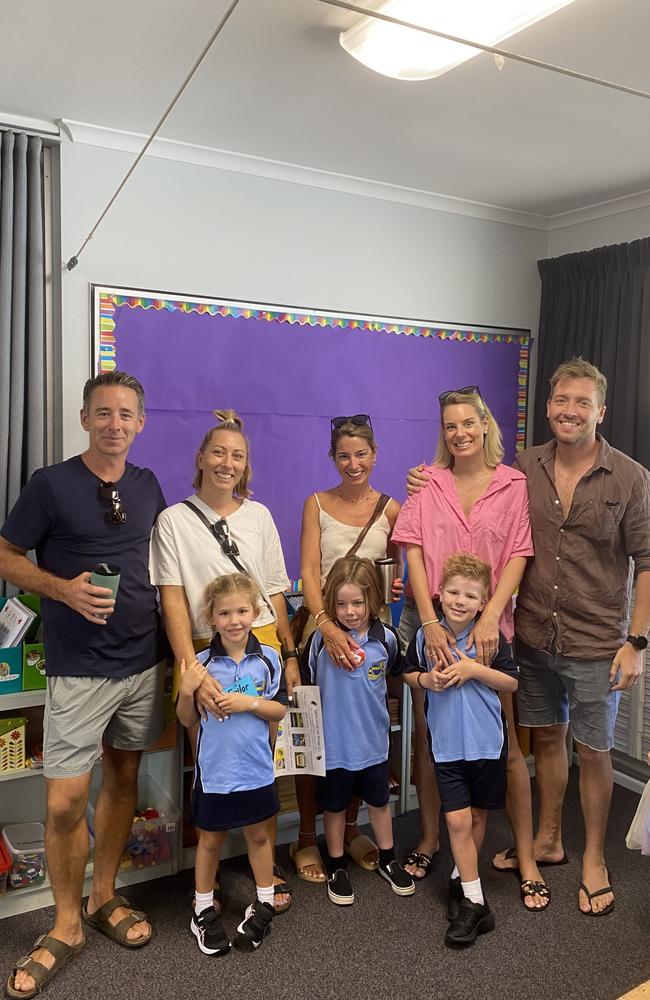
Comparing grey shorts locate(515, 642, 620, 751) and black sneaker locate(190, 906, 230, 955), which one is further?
grey shorts locate(515, 642, 620, 751)

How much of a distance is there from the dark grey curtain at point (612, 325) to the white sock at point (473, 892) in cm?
196

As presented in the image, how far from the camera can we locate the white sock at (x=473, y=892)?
2438mm

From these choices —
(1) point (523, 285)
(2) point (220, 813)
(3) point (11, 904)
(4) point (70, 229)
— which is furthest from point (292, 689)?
(1) point (523, 285)

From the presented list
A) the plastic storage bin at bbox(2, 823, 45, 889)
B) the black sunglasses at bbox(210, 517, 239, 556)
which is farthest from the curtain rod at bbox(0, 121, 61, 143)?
the plastic storage bin at bbox(2, 823, 45, 889)

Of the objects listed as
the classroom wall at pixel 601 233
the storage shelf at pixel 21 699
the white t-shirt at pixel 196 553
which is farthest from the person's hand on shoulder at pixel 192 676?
the classroom wall at pixel 601 233

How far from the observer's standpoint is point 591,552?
2531mm

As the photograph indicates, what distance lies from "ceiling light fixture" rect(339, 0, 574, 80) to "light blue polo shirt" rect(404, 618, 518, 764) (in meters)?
1.57

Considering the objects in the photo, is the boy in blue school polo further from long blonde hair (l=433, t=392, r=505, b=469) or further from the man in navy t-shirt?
the man in navy t-shirt

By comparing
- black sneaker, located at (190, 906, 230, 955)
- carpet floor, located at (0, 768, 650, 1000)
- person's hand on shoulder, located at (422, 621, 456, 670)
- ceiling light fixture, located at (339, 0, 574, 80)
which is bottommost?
carpet floor, located at (0, 768, 650, 1000)

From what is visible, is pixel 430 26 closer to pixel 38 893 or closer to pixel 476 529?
pixel 476 529

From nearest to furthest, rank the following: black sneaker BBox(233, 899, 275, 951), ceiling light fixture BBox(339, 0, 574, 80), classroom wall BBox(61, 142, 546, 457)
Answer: ceiling light fixture BBox(339, 0, 574, 80) → black sneaker BBox(233, 899, 275, 951) → classroom wall BBox(61, 142, 546, 457)

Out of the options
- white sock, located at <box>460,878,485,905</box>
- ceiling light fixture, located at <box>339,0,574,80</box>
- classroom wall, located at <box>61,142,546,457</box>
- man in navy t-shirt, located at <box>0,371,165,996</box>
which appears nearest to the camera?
ceiling light fixture, located at <box>339,0,574,80</box>

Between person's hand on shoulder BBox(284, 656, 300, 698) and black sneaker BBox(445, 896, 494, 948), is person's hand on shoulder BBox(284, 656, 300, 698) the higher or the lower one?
the higher one

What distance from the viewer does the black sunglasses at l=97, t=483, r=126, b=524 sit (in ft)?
7.46
